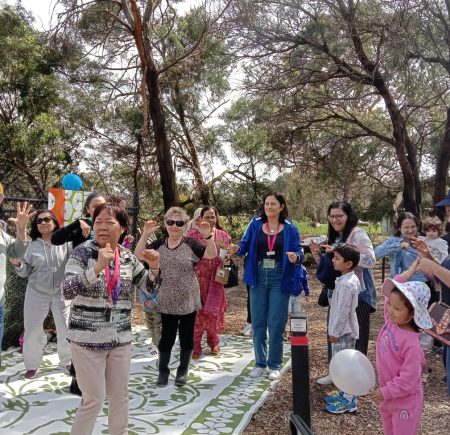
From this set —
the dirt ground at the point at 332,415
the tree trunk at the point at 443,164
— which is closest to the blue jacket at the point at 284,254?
the dirt ground at the point at 332,415

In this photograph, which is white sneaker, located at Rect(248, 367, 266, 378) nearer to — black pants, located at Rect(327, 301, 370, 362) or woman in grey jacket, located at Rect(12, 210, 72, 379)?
black pants, located at Rect(327, 301, 370, 362)

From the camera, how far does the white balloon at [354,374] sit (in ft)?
8.36

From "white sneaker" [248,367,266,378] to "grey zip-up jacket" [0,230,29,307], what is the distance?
226 cm

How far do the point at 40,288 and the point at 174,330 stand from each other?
123 centimetres

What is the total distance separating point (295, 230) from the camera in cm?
452

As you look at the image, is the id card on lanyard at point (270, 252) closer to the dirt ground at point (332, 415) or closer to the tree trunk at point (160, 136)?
the dirt ground at point (332, 415)

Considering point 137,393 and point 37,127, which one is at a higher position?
point 37,127

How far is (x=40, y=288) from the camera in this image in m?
4.22

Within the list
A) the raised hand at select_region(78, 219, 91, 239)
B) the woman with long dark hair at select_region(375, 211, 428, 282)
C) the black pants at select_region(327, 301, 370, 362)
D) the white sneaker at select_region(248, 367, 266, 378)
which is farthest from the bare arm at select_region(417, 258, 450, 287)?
the raised hand at select_region(78, 219, 91, 239)

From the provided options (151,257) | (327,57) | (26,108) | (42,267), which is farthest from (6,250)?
(26,108)

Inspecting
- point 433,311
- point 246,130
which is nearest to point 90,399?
point 433,311

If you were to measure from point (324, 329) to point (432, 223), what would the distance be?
7.51ft

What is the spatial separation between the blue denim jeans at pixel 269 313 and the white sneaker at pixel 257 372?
0.04 metres

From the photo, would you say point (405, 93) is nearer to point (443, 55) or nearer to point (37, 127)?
point (443, 55)
